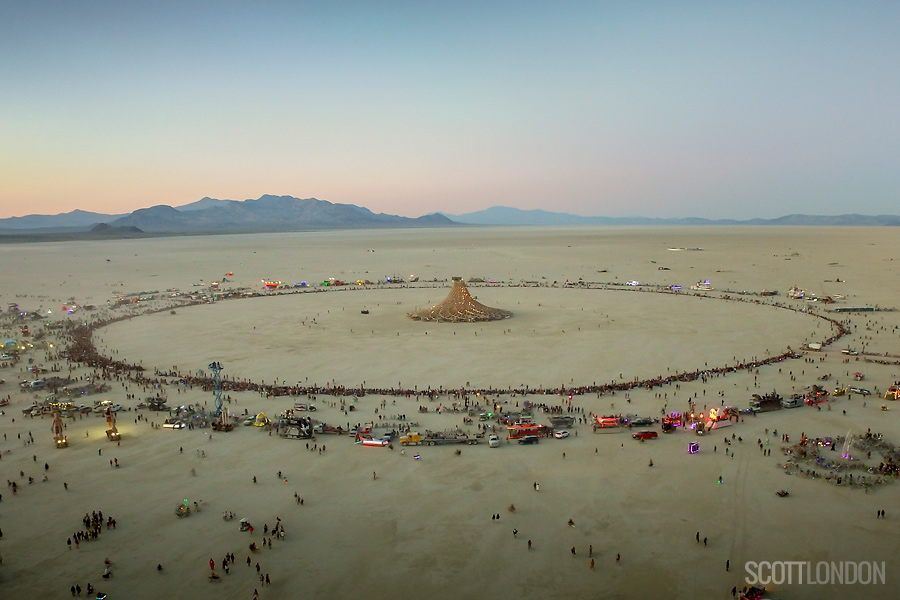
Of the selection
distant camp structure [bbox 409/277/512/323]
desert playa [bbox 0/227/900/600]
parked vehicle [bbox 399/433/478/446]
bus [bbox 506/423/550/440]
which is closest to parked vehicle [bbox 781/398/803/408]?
desert playa [bbox 0/227/900/600]

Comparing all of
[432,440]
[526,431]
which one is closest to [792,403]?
[526,431]

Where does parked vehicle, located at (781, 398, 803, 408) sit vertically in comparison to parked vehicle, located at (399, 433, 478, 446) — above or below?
above

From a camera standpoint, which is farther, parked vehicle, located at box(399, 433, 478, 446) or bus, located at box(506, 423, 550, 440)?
A: bus, located at box(506, 423, 550, 440)

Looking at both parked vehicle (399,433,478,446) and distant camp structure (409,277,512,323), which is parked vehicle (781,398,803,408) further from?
distant camp structure (409,277,512,323)

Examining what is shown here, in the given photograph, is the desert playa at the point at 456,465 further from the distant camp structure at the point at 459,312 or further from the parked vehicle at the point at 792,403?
the distant camp structure at the point at 459,312

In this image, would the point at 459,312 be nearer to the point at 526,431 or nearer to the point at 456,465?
the point at 526,431

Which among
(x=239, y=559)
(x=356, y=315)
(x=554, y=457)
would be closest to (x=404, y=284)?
(x=356, y=315)
